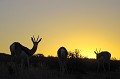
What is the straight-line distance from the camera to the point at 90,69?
32.8 meters

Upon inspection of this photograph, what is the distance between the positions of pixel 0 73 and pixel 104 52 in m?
16.6

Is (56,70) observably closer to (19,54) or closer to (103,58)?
(19,54)

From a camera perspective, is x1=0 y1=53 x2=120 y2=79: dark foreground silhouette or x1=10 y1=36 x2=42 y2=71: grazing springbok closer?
x1=0 y1=53 x2=120 y2=79: dark foreground silhouette

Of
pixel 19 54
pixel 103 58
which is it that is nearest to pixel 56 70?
pixel 19 54

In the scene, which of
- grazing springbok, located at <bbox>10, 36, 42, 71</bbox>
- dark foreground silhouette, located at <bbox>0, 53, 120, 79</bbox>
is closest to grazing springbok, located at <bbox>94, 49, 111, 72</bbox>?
dark foreground silhouette, located at <bbox>0, 53, 120, 79</bbox>

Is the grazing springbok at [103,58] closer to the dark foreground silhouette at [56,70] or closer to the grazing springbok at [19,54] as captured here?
the dark foreground silhouette at [56,70]

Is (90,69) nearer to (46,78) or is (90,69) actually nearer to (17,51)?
(17,51)

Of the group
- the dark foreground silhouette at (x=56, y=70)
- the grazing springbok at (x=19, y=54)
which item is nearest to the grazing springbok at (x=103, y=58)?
the dark foreground silhouette at (x=56, y=70)

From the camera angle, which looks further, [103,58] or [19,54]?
[103,58]

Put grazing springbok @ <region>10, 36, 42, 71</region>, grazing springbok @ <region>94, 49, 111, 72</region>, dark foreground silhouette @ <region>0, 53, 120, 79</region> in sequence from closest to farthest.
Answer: dark foreground silhouette @ <region>0, 53, 120, 79</region>
grazing springbok @ <region>10, 36, 42, 71</region>
grazing springbok @ <region>94, 49, 111, 72</region>

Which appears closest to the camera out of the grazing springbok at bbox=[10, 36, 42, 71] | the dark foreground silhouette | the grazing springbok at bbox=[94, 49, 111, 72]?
the dark foreground silhouette

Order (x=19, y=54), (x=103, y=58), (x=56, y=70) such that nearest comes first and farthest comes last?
(x=19, y=54), (x=56, y=70), (x=103, y=58)

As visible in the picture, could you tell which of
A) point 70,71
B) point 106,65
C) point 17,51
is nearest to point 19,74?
point 17,51

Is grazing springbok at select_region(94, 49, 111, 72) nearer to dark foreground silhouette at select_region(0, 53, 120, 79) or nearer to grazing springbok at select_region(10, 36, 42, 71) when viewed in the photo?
dark foreground silhouette at select_region(0, 53, 120, 79)
